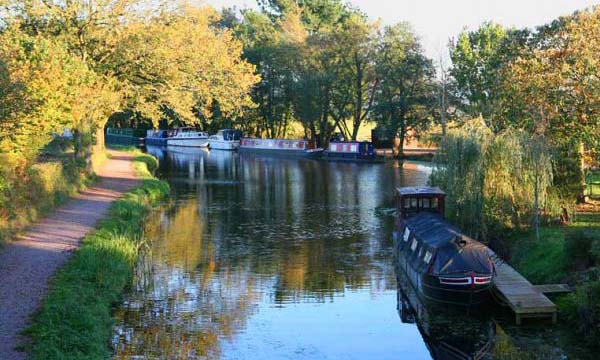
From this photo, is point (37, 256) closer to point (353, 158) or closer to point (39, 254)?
point (39, 254)

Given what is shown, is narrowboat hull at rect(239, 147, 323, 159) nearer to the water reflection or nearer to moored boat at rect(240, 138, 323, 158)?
moored boat at rect(240, 138, 323, 158)

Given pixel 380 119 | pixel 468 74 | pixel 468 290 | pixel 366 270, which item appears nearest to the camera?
pixel 468 290

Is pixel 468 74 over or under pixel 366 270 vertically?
over

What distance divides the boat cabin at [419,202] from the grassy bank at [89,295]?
1006cm

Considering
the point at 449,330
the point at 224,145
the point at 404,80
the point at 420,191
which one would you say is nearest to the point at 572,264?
the point at 449,330

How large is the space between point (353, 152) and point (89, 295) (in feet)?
175

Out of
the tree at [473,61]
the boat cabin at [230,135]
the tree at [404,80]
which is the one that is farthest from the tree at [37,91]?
the boat cabin at [230,135]

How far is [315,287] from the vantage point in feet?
76.4

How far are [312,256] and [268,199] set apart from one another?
1580cm

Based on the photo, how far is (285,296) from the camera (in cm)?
2220

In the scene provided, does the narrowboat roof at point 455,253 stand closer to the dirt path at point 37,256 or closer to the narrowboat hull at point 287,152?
the dirt path at point 37,256

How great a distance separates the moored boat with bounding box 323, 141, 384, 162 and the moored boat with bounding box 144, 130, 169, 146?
3411cm

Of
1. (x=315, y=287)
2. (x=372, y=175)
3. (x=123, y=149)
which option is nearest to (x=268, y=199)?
(x=372, y=175)

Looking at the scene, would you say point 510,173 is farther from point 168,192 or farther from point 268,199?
point 168,192
